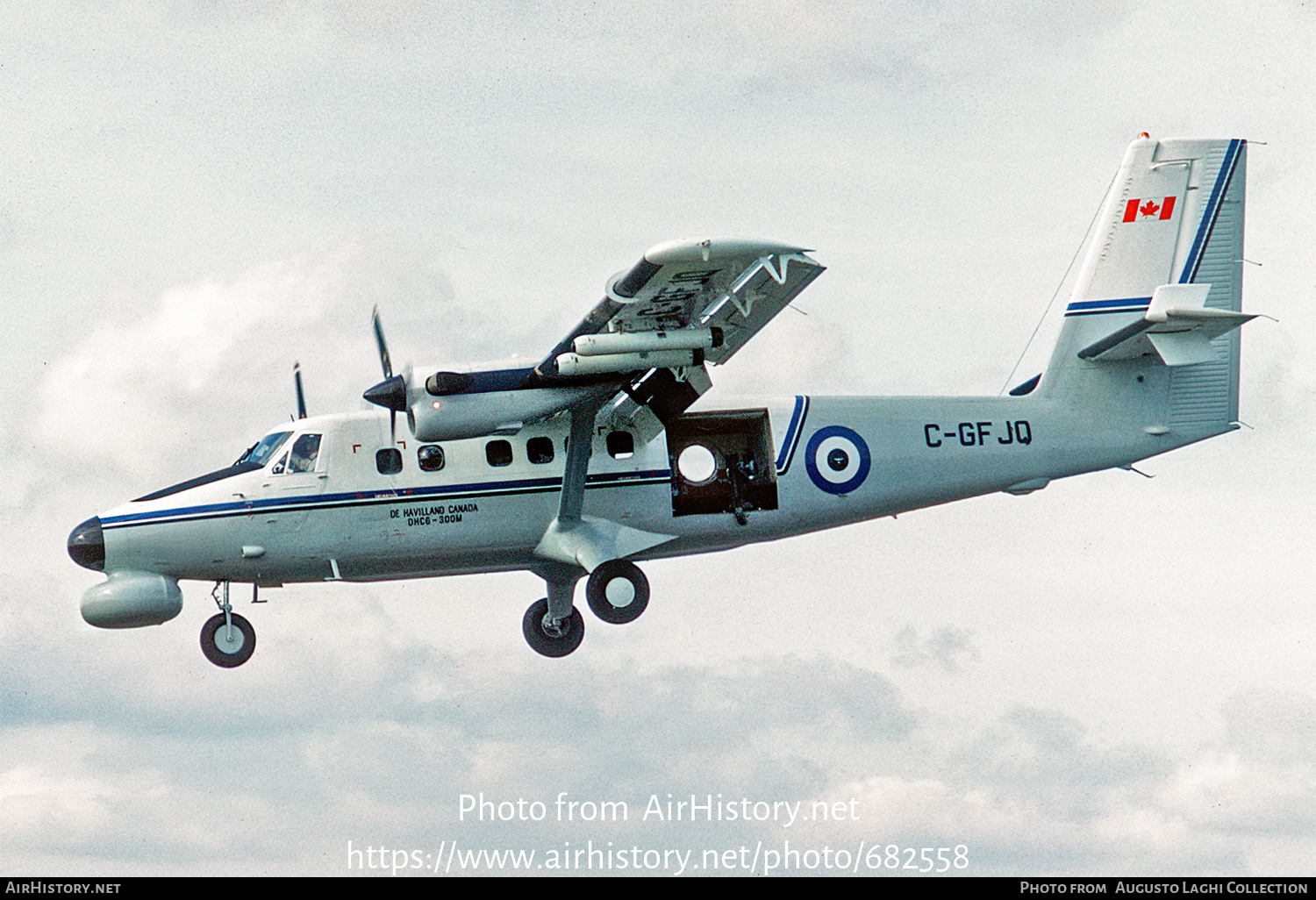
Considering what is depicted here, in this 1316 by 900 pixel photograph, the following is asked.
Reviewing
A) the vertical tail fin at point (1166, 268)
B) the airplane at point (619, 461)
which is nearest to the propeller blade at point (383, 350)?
the airplane at point (619, 461)

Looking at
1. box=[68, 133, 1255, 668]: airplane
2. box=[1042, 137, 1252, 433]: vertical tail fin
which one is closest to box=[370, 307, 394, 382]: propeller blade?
box=[68, 133, 1255, 668]: airplane

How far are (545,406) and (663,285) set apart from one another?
8.37 feet

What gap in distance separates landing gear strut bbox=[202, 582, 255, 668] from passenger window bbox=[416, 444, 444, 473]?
2821mm

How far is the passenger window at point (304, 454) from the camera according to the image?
21797mm

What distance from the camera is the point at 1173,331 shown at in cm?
2252

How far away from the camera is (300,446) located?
2188cm

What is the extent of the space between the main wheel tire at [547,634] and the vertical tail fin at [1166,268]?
22.4 feet

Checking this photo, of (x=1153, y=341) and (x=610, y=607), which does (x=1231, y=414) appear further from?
(x=610, y=607)

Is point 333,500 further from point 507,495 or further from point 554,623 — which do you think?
point 554,623

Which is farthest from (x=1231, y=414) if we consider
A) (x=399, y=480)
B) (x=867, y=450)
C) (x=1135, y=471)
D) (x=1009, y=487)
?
(x=399, y=480)

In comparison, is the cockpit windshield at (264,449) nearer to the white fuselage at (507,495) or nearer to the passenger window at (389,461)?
the white fuselage at (507,495)

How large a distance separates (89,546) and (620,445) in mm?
6420
